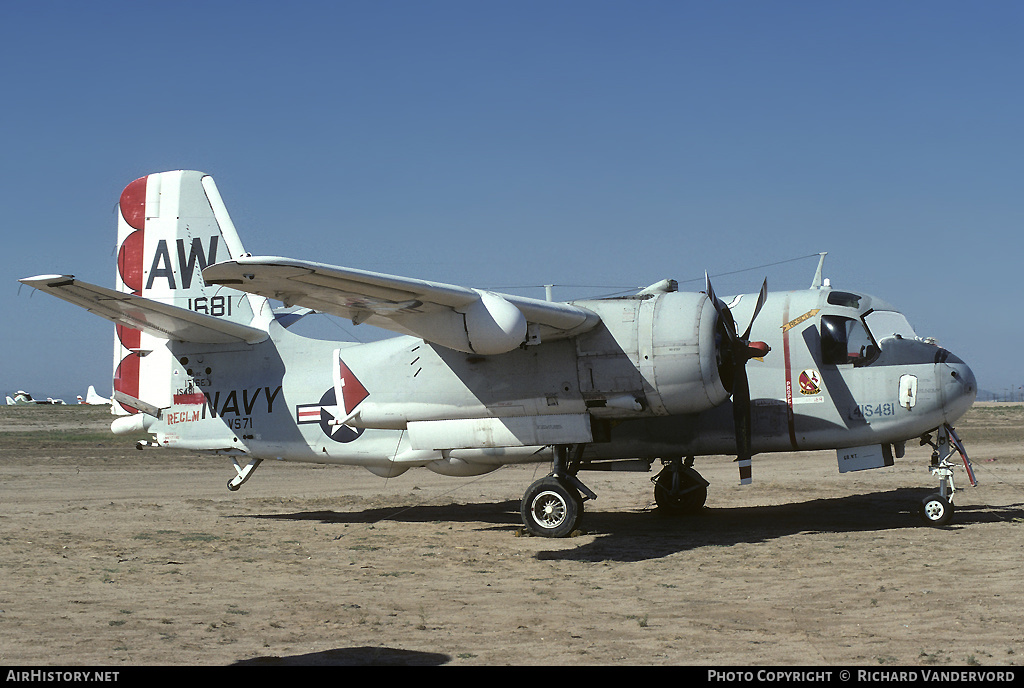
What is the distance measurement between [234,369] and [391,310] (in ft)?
20.6

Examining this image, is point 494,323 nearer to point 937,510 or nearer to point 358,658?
point 358,658

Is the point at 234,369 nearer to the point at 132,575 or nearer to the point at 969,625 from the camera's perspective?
the point at 132,575

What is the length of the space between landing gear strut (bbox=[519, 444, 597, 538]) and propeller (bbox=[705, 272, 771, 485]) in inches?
101

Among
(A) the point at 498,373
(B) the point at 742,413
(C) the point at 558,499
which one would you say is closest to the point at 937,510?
(B) the point at 742,413

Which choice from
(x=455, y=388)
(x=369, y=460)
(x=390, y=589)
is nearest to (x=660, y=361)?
(x=455, y=388)

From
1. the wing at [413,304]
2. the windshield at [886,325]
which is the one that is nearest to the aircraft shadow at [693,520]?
the windshield at [886,325]

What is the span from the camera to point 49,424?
5528cm

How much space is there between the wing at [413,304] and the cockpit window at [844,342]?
4.24 metres

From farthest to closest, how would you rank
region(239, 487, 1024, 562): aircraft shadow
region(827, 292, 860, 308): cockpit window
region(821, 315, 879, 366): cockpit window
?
region(827, 292, 860, 308): cockpit window, region(821, 315, 879, 366): cockpit window, region(239, 487, 1024, 562): aircraft shadow

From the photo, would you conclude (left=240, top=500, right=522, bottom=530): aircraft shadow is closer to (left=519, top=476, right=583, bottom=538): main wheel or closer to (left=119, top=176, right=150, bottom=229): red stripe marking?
(left=519, top=476, right=583, bottom=538): main wheel

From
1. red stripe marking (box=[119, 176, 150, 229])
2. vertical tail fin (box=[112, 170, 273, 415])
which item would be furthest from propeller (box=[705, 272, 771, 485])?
red stripe marking (box=[119, 176, 150, 229])

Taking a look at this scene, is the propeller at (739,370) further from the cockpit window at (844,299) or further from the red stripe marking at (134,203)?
the red stripe marking at (134,203)

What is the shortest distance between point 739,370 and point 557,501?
346 cm

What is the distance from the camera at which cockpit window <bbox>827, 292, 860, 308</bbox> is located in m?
14.0
